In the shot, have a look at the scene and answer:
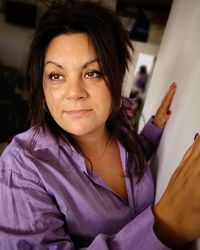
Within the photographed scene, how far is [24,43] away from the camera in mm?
2186

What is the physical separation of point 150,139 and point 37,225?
1.99 ft

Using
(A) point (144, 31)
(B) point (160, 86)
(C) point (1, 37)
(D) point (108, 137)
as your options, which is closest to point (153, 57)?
(A) point (144, 31)

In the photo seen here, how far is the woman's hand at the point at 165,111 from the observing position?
3.13ft

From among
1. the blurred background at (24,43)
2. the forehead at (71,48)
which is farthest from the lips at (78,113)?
the blurred background at (24,43)

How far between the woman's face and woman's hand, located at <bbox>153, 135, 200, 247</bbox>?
30 centimetres

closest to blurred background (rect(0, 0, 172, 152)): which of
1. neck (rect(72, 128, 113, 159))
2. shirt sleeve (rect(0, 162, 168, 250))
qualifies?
neck (rect(72, 128, 113, 159))

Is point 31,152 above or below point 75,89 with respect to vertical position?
below

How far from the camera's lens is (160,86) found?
1.21 metres

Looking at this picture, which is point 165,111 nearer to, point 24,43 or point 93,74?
point 93,74

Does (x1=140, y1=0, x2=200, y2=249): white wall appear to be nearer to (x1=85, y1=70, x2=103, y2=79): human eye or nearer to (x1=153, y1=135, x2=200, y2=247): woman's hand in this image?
(x1=153, y1=135, x2=200, y2=247): woman's hand

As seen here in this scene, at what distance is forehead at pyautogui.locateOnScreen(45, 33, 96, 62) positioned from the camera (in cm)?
67

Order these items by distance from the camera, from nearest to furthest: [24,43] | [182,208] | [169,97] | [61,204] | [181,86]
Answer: [182,208]
[61,204]
[181,86]
[169,97]
[24,43]

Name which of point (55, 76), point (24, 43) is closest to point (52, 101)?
point (55, 76)

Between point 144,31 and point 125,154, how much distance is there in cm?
130
